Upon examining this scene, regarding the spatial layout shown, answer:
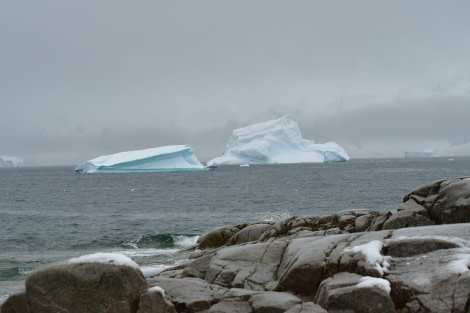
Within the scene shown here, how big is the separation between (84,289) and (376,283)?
508 centimetres

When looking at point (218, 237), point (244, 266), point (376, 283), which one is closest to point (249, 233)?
point (218, 237)

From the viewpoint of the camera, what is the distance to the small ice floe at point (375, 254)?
10.0 m

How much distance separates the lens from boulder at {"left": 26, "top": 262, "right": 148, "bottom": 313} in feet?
29.4

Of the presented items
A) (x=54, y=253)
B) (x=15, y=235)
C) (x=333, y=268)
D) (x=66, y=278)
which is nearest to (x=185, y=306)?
(x=66, y=278)

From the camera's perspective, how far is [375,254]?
10375mm

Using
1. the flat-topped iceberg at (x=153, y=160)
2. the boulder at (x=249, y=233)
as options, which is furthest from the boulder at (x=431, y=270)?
the flat-topped iceberg at (x=153, y=160)

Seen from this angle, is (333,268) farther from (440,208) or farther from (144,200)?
(144,200)

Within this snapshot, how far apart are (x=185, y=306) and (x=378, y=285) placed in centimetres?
348

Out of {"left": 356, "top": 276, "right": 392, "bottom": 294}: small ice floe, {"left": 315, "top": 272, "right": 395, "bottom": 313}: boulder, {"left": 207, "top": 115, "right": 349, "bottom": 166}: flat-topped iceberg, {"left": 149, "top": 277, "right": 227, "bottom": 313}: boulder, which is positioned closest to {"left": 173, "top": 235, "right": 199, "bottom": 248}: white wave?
{"left": 149, "top": 277, "right": 227, "bottom": 313}: boulder

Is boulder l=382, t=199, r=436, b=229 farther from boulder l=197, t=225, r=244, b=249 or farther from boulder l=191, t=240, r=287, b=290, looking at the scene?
boulder l=197, t=225, r=244, b=249

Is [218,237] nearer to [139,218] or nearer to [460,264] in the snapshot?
[460,264]

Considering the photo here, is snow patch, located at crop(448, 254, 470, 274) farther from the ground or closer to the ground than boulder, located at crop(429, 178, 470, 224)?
closer to the ground

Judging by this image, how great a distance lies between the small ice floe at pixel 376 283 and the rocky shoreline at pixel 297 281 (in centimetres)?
2

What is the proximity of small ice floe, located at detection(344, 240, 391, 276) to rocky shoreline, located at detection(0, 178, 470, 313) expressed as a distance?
0.8 inches
